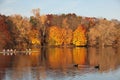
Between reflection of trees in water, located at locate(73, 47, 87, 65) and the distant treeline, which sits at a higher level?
the distant treeline

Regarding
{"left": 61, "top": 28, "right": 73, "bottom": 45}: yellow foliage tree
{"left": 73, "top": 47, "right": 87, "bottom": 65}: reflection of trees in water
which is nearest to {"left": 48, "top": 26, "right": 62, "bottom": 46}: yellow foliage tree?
{"left": 61, "top": 28, "right": 73, "bottom": 45}: yellow foliage tree

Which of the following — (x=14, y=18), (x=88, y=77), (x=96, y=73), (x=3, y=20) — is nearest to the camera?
(x=88, y=77)

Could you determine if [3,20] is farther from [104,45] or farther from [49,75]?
[49,75]

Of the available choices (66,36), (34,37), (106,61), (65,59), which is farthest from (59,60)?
(66,36)

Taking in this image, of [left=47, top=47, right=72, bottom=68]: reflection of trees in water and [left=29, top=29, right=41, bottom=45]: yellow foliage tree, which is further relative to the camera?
[left=29, top=29, right=41, bottom=45]: yellow foliage tree

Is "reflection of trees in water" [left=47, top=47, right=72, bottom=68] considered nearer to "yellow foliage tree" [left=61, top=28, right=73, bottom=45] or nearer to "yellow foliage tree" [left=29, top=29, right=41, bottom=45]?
"yellow foliage tree" [left=29, top=29, right=41, bottom=45]

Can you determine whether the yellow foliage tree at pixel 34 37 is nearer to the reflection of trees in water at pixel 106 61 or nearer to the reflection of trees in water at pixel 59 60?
the reflection of trees in water at pixel 59 60

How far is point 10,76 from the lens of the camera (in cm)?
2295

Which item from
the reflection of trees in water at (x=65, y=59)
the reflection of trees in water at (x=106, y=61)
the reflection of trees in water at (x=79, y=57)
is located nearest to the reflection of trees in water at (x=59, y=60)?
the reflection of trees in water at (x=65, y=59)

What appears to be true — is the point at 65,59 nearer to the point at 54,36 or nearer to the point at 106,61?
the point at 106,61

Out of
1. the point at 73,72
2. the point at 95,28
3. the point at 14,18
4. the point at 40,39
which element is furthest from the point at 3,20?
the point at 73,72

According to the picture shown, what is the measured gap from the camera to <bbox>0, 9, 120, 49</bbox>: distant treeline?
2379 inches

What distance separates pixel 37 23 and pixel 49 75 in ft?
155

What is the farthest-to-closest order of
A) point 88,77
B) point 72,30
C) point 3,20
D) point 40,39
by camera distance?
1. point 72,30
2. point 40,39
3. point 3,20
4. point 88,77
